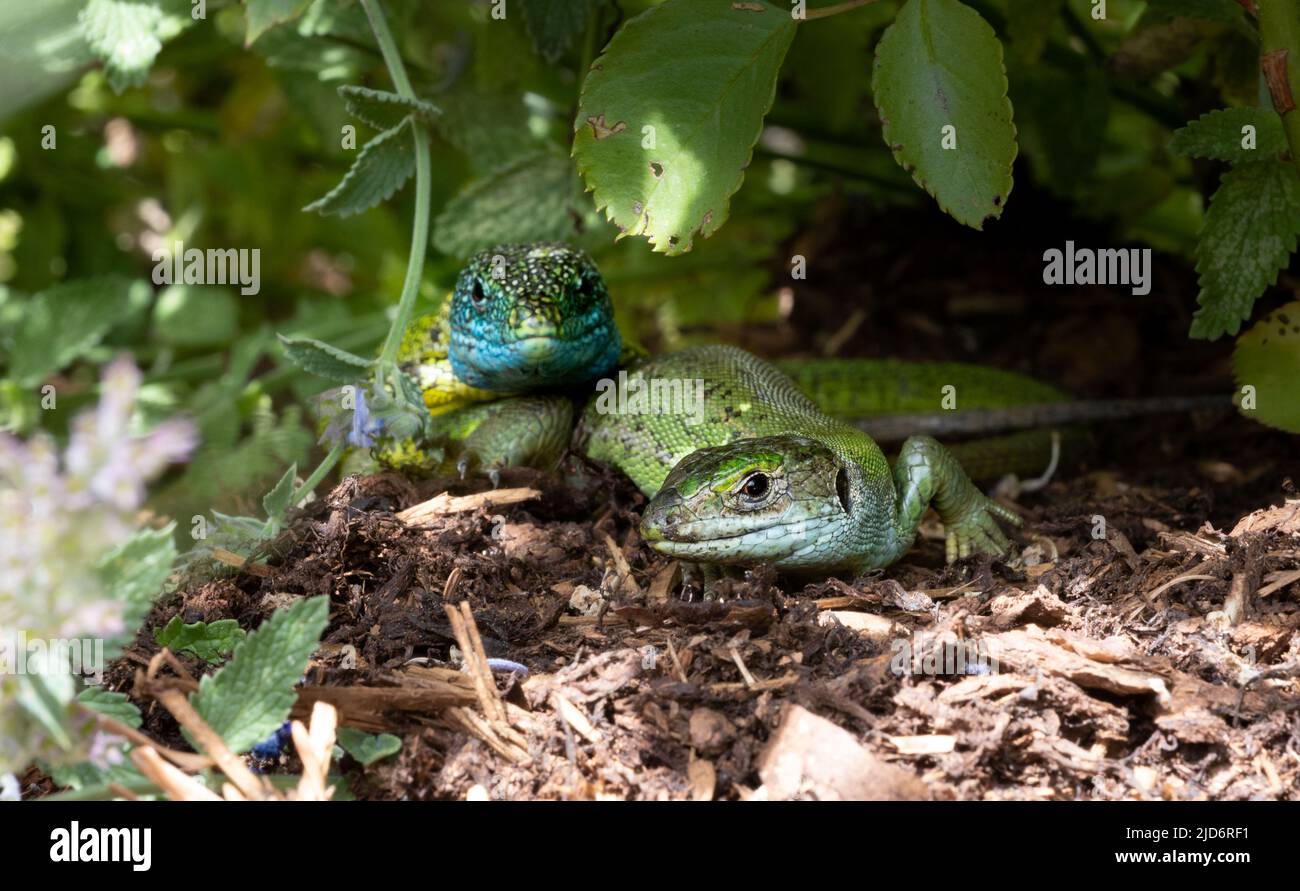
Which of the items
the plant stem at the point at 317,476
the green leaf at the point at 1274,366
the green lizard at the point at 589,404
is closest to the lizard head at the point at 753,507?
the green lizard at the point at 589,404

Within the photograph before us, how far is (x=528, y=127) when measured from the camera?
4.76 meters

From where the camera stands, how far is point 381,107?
363 centimetres

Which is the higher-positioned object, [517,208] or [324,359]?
[517,208]

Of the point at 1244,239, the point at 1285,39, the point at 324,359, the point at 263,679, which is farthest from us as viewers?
the point at 324,359

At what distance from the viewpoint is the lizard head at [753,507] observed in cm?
320

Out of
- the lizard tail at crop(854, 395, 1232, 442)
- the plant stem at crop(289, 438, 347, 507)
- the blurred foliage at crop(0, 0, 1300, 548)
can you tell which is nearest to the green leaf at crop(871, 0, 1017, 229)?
the blurred foliage at crop(0, 0, 1300, 548)

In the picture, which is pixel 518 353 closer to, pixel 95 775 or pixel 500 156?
pixel 500 156

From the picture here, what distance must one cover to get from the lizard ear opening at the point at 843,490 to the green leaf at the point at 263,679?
153 cm

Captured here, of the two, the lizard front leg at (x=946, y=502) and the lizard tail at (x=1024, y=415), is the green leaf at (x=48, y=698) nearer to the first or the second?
the lizard front leg at (x=946, y=502)

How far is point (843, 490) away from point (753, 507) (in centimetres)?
31

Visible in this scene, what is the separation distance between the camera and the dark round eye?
3248 millimetres

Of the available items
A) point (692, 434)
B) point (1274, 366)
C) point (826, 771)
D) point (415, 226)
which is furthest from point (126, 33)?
point (1274, 366)

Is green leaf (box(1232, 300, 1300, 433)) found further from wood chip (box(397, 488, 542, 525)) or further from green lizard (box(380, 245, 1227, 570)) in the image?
wood chip (box(397, 488, 542, 525))

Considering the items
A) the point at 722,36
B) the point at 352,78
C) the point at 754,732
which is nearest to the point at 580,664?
the point at 754,732
